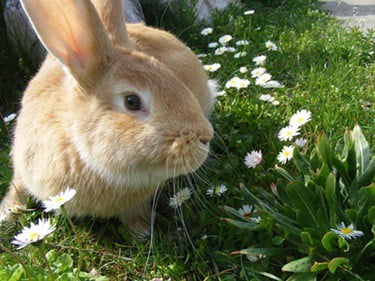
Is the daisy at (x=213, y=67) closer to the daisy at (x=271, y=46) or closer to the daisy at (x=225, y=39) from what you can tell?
the daisy at (x=225, y=39)

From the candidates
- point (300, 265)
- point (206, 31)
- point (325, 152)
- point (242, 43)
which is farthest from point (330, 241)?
point (206, 31)

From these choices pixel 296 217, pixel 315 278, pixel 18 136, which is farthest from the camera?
pixel 18 136

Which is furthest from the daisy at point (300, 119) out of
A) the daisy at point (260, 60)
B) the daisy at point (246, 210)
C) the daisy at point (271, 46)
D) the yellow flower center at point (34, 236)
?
the yellow flower center at point (34, 236)

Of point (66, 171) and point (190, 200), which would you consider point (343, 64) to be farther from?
point (66, 171)

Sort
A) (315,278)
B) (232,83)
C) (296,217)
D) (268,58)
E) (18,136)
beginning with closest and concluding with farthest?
1. (315,278)
2. (296,217)
3. (18,136)
4. (232,83)
5. (268,58)

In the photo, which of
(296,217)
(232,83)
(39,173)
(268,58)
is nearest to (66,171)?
(39,173)

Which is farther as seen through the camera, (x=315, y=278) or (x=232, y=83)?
(x=232, y=83)
